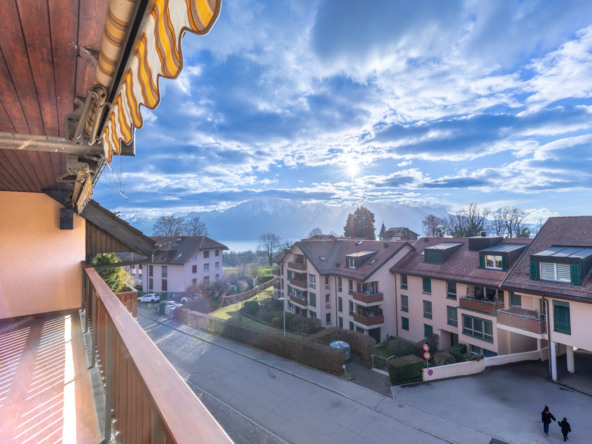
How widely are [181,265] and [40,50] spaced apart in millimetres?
33071

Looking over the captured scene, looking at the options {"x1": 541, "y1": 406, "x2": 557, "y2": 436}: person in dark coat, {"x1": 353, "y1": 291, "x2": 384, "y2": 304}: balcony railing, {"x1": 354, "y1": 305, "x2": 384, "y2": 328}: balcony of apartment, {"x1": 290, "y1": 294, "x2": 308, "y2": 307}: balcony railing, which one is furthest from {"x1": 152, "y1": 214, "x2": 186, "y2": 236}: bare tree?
{"x1": 541, "y1": 406, "x2": 557, "y2": 436}: person in dark coat

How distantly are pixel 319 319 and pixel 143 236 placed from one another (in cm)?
1641

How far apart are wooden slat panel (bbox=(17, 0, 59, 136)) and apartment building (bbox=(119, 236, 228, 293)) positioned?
30.2 meters

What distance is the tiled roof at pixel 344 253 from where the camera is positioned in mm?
21219

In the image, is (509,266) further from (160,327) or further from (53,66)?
(160,327)

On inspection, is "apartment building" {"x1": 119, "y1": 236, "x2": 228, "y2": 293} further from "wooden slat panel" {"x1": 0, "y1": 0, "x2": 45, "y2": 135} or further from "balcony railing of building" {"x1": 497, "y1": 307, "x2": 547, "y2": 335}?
"wooden slat panel" {"x1": 0, "y1": 0, "x2": 45, "y2": 135}

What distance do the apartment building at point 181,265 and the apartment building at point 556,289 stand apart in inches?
1056

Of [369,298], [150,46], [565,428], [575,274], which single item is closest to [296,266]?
[369,298]

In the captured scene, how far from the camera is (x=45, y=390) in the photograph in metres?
3.39

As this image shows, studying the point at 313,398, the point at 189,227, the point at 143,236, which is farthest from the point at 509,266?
the point at 189,227

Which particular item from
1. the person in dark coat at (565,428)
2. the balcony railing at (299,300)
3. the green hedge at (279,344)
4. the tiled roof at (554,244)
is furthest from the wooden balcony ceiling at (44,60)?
the balcony railing at (299,300)

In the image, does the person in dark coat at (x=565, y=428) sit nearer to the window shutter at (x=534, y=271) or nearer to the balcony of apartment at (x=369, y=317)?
the window shutter at (x=534, y=271)

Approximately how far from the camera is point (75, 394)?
131 inches

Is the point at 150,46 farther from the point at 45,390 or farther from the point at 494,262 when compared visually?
the point at 494,262
